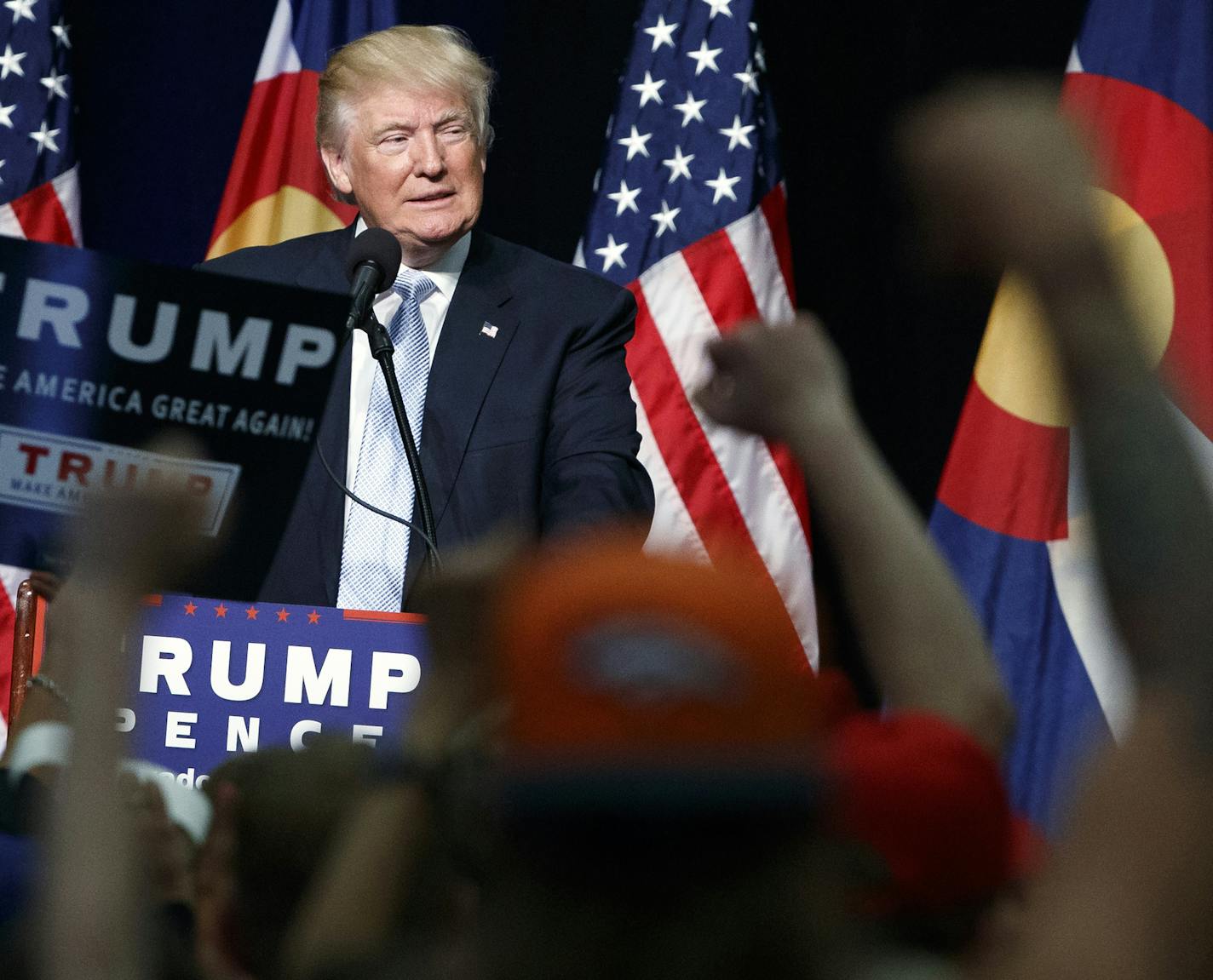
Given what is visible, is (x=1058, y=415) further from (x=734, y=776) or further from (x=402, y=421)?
(x=734, y=776)

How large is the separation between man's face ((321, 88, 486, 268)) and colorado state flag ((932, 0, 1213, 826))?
155 centimetres

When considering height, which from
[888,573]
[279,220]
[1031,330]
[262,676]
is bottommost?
[262,676]

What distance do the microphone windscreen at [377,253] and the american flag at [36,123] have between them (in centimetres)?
213

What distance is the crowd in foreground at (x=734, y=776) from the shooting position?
2.33 feet

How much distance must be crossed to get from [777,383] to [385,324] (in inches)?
83.0

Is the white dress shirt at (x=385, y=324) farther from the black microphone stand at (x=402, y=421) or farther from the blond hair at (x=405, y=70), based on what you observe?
the black microphone stand at (x=402, y=421)

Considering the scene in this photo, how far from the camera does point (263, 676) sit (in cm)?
242

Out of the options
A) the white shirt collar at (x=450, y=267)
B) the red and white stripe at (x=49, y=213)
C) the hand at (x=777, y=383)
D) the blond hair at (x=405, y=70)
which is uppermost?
the blond hair at (x=405, y=70)

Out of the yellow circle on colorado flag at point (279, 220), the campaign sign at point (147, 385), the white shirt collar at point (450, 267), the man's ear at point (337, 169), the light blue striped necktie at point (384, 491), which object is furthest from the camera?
the yellow circle on colorado flag at point (279, 220)

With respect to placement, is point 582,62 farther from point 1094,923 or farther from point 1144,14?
point 1094,923

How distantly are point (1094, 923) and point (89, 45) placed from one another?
15.5ft

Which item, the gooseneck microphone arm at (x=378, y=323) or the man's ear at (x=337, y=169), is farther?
the man's ear at (x=337, y=169)

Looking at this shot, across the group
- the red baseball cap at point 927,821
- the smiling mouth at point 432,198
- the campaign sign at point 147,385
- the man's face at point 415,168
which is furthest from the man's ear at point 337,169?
the red baseball cap at point 927,821

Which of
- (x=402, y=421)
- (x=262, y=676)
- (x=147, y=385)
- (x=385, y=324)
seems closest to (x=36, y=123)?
(x=385, y=324)
